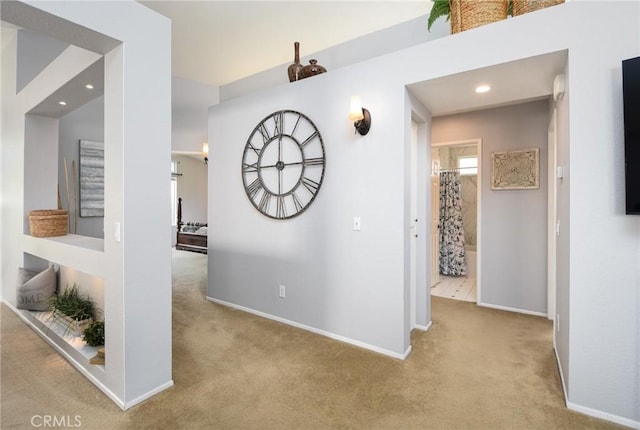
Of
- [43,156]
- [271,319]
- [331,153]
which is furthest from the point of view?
[43,156]

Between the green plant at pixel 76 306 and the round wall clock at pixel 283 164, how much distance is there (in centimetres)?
167

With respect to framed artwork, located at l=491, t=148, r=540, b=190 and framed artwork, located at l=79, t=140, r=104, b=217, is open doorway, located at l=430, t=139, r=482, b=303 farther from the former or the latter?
framed artwork, located at l=79, t=140, r=104, b=217

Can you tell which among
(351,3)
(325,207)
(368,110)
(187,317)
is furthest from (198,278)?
(351,3)

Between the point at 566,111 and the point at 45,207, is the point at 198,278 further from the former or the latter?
the point at 566,111

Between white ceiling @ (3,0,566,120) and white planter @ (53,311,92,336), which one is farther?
white planter @ (53,311,92,336)

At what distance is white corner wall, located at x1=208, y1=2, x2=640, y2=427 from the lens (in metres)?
1.80

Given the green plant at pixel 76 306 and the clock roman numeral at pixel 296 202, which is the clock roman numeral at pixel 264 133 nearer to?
the clock roman numeral at pixel 296 202

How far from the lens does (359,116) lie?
2.52 meters

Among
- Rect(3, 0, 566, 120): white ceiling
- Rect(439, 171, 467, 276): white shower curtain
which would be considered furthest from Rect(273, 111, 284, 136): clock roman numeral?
Rect(439, 171, 467, 276): white shower curtain

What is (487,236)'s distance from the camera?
3.83 meters

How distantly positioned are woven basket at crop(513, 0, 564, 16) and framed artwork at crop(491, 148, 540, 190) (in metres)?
1.83

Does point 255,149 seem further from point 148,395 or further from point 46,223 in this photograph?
point 148,395

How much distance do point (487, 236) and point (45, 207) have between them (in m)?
5.08

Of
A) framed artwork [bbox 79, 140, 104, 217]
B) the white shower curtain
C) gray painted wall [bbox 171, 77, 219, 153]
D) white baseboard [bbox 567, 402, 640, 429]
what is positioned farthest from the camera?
the white shower curtain
